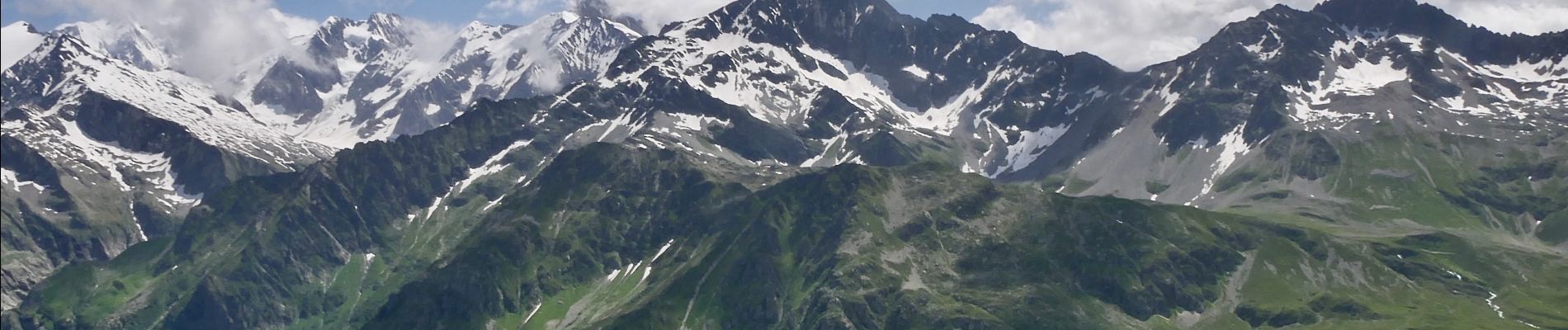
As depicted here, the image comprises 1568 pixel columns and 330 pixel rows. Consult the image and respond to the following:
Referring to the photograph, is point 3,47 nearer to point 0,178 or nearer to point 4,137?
point 4,137

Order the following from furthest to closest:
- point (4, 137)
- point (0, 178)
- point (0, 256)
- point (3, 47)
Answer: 1. point (3, 47)
2. point (4, 137)
3. point (0, 256)
4. point (0, 178)

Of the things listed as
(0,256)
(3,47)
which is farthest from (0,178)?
(3,47)

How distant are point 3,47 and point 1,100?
7.45 m

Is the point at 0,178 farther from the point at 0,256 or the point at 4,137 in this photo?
the point at 4,137

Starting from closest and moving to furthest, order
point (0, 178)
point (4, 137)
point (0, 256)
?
1. point (0, 178)
2. point (0, 256)
3. point (4, 137)

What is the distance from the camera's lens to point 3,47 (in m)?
165

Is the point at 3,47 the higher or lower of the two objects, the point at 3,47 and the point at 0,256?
the higher

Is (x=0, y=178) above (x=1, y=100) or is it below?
below

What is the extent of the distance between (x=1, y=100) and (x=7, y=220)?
65535 mm

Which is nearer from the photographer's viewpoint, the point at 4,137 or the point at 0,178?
the point at 0,178

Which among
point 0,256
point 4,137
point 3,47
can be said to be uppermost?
point 3,47

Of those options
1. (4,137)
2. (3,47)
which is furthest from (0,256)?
(3,47)

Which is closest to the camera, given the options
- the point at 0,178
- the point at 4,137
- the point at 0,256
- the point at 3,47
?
the point at 0,178

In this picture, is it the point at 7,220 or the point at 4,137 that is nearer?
the point at 7,220
